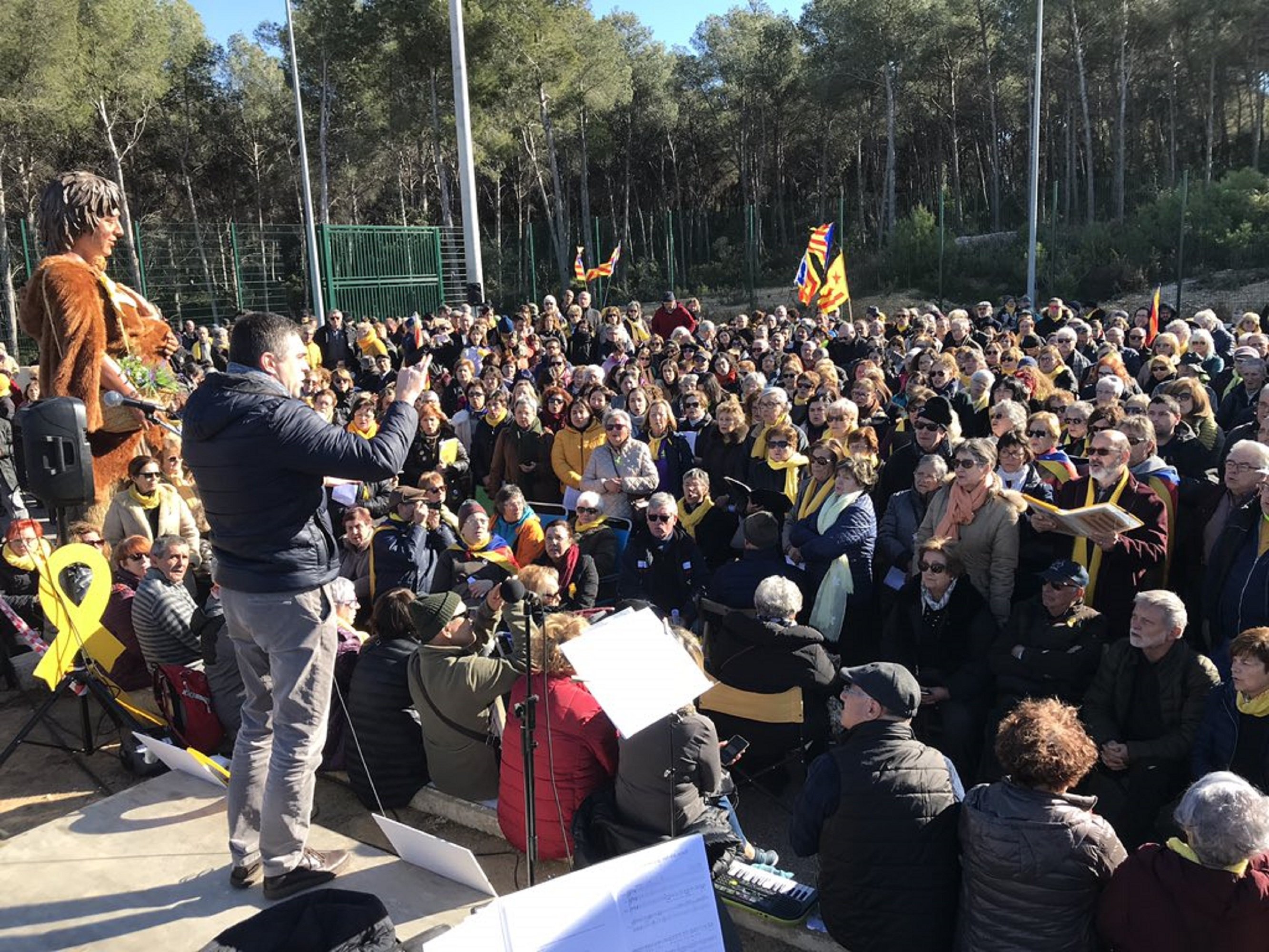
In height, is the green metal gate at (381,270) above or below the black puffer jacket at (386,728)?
above

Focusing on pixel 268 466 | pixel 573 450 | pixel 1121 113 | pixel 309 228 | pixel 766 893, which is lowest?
pixel 766 893

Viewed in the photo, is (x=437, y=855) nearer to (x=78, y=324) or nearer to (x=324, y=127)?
(x=78, y=324)

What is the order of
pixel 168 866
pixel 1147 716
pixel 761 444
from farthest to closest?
pixel 761 444, pixel 1147 716, pixel 168 866

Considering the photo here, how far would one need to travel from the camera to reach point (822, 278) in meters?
13.5

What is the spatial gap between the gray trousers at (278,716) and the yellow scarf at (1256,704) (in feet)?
10.6

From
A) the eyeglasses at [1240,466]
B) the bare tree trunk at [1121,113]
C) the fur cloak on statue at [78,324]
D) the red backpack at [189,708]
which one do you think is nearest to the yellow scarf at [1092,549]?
the eyeglasses at [1240,466]

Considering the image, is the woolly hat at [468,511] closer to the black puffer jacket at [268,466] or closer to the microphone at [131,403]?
the microphone at [131,403]

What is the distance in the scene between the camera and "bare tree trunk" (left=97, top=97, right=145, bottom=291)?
17469 millimetres

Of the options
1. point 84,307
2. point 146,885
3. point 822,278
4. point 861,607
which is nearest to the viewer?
point 146,885

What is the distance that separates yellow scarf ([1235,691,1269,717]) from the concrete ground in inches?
68.8

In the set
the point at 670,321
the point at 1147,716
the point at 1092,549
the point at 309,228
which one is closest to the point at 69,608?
the point at 1147,716

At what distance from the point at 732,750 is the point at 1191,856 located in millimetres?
1470

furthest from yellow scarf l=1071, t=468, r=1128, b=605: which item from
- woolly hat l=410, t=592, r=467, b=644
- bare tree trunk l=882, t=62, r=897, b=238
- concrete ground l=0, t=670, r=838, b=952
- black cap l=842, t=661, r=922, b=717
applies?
bare tree trunk l=882, t=62, r=897, b=238

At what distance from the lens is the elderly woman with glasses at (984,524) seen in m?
5.05
